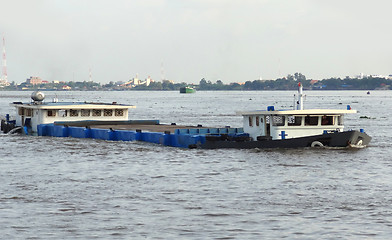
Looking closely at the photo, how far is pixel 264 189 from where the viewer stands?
114 feet

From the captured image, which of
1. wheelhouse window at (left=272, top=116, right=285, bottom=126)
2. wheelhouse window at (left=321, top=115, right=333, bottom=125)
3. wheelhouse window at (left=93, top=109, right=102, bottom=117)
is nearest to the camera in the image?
wheelhouse window at (left=272, top=116, right=285, bottom=126)

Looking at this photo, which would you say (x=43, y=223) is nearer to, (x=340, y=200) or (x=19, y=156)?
(x=340, y=200)

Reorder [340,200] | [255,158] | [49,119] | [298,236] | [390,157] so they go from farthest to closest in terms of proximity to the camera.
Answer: [49,119], [390,157], [255,158], [340,200], [298,236]

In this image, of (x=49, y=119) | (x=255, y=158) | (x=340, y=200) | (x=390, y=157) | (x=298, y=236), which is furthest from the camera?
→ (x=49, y=119)

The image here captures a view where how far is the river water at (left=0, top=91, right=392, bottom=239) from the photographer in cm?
2597

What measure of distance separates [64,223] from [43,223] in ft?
2.56

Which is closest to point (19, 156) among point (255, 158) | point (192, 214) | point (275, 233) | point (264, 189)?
point (255, 158)

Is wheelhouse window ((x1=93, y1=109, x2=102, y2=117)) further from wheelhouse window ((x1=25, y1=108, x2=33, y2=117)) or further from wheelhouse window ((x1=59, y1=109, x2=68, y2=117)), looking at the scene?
wheelhouse window ((x1=25, y1=108, x2=33, y2=117))

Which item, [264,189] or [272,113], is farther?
[272,113]

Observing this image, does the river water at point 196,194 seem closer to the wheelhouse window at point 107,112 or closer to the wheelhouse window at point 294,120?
the wheelhouse window at point 294,120

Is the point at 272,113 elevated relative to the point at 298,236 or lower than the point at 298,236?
elevated

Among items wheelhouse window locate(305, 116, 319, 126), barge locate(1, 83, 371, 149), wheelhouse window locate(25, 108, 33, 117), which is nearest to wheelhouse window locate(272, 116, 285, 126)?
barge locate(1, 83, 371, 149)

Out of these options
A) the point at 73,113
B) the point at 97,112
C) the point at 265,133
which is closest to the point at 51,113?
the point at 73,113

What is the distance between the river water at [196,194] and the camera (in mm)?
25969
